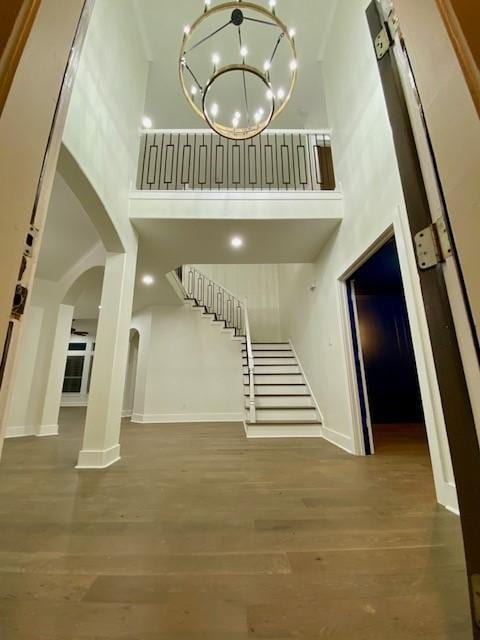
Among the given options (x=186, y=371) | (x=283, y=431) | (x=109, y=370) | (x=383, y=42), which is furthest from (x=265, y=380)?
(x=383, y=42)

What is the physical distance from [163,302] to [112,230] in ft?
11.9

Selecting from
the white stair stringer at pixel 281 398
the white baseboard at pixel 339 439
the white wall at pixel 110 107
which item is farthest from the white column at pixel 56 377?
the white baseboard at pixel 339 439

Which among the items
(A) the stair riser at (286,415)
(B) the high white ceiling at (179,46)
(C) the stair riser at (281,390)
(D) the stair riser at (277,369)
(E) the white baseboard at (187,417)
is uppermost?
(B) the high white ceiling at (179,46)

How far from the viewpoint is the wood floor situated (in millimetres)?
843

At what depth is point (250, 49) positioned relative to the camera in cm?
423

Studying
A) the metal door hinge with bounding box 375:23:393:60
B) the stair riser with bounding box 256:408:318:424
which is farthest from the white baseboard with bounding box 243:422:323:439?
the metal door hinge with bounding box 375:23:393:60

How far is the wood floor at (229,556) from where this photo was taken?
0.84 m

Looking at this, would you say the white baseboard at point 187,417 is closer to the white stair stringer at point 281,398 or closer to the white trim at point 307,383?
the white stair stringer at point 281,398

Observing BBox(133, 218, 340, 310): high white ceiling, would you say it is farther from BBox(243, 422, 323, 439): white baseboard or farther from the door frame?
BBox(243, 422, 323, 439): white baseboard

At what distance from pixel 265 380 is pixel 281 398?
601 mm

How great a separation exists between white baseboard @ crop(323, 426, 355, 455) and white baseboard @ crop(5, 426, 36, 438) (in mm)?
4647

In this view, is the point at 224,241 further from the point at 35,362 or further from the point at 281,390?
the point at 35,362

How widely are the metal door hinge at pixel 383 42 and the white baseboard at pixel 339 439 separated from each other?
10.4 ft

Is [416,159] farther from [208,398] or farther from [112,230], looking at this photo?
[208,398]
